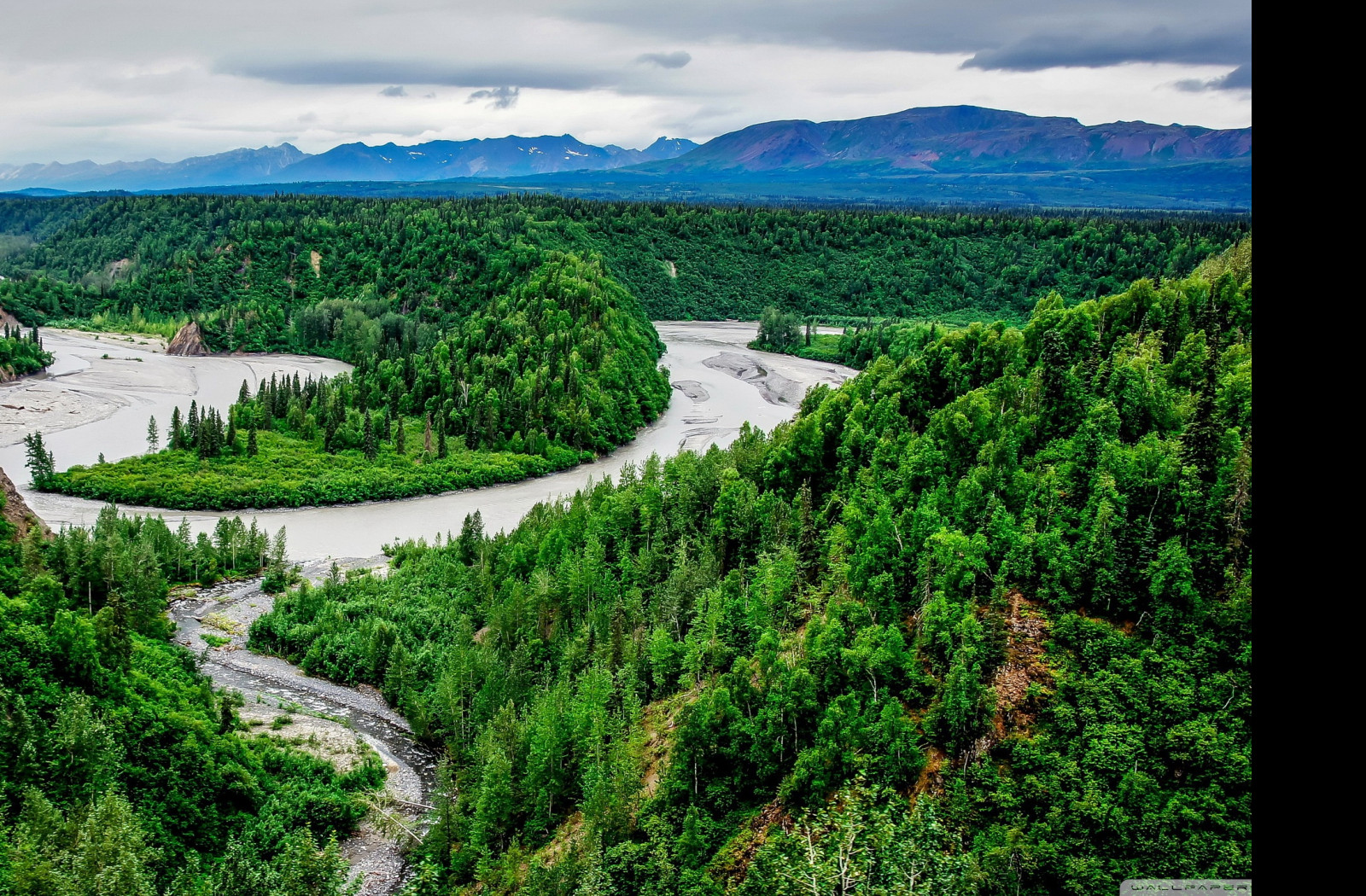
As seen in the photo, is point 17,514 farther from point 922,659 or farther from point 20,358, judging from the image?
point 20,358

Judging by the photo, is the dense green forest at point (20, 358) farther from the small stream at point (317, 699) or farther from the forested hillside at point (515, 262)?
the small stream at point (317, 699)

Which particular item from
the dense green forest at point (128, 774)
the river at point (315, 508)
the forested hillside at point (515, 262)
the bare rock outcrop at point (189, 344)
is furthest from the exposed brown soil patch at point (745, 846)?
the bare rock outcrop at point (189, 344)

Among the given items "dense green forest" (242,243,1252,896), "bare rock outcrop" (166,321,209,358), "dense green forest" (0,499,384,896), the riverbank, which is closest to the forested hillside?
"bare rock outcrop" (166,321,209,358)

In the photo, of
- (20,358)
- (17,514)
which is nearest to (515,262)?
(20,358)
